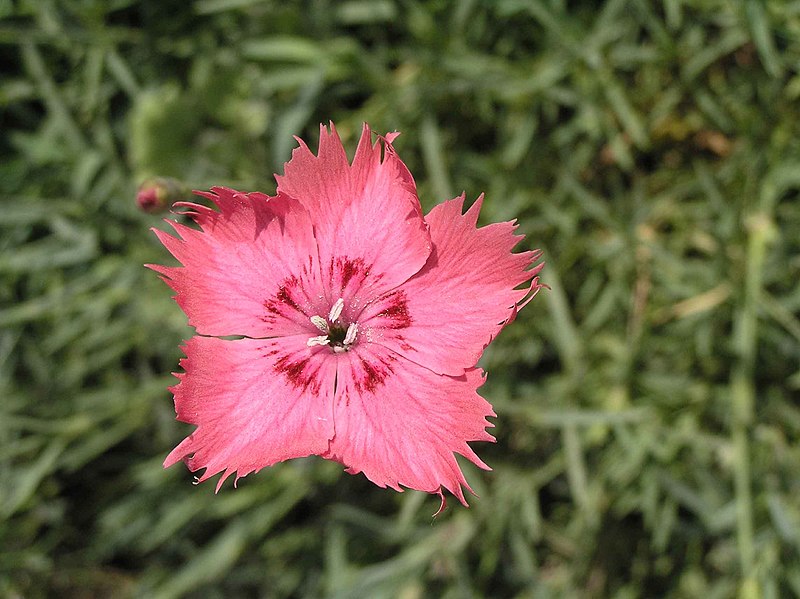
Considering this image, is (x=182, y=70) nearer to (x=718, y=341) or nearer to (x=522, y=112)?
(x=522, y=112)

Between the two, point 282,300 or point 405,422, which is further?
point 282,300

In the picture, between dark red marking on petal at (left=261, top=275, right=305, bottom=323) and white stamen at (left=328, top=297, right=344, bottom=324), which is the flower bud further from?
white stamen at (left=328, top=297, right=344, bottom=324)

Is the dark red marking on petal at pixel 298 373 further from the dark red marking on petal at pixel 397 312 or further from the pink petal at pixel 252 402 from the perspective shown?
the dark red marking on petal at pixel 397 312

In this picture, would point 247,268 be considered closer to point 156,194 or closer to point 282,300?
point 282,300

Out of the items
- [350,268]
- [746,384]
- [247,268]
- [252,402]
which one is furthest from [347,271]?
[746,384]

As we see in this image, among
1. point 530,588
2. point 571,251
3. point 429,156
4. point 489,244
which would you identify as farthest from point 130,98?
point 530,588

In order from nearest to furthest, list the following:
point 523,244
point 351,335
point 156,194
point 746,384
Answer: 1. point 351,335
2. point 156,194
3. point 746,384
4. point 523,244
